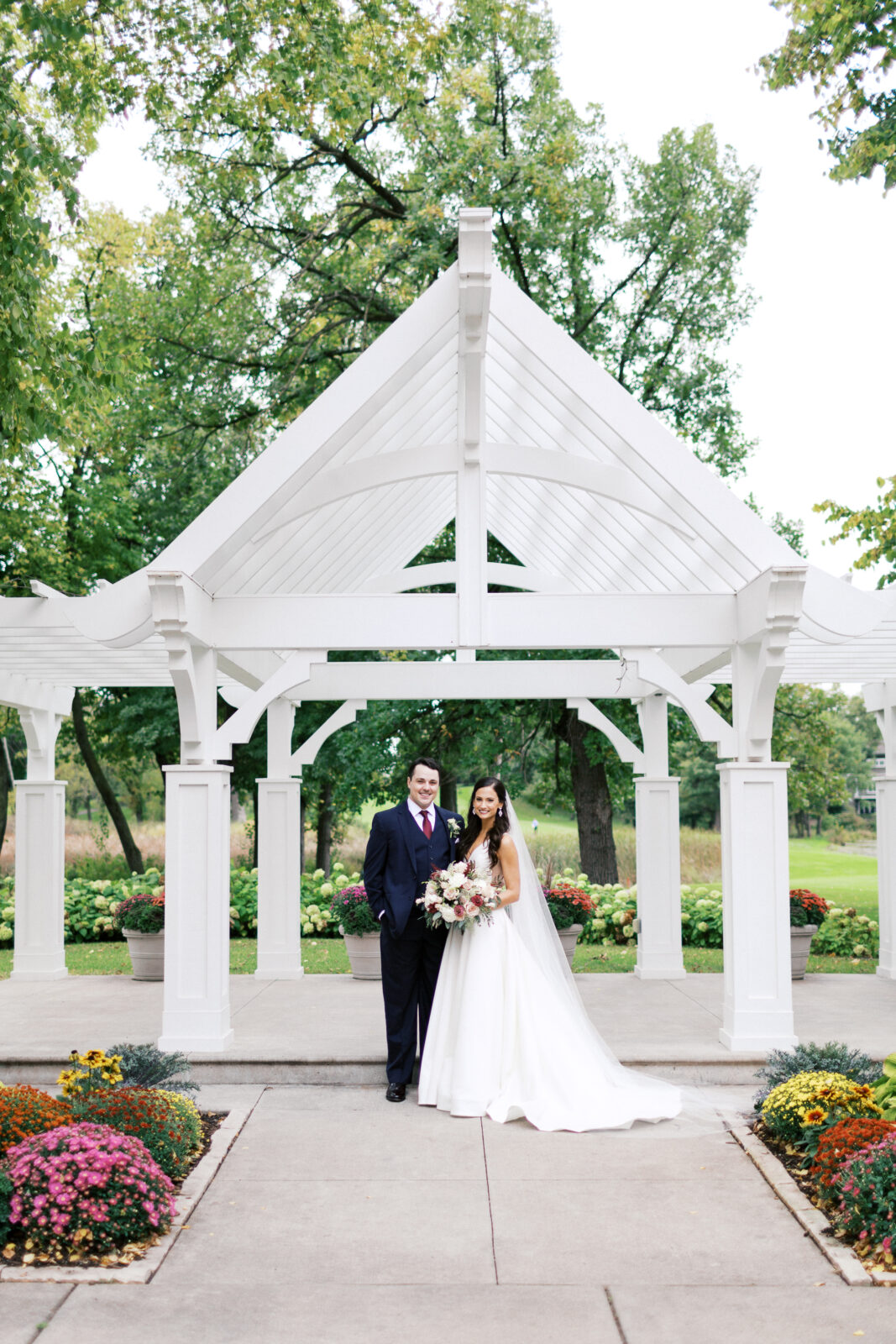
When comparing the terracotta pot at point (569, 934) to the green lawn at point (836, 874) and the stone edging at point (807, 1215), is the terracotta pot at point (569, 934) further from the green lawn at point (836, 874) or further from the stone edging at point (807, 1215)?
the green lawn at point (836, 874)

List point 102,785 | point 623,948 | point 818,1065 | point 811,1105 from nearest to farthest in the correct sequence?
point 811,1105 < point 818,1065 < point 623,948 < point 102,785

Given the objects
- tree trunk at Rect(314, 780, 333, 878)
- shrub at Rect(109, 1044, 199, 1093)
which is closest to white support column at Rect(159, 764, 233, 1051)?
shrub at Rect(109, 1044, 199, 1093)

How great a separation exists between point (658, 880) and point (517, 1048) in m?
4.78

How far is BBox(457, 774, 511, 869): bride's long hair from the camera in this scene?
684 centimetres

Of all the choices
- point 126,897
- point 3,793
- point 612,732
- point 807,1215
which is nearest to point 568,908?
point 612,732

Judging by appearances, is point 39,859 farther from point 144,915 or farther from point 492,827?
point 492,827

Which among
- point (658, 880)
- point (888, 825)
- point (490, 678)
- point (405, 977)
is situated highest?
point (490, 678)

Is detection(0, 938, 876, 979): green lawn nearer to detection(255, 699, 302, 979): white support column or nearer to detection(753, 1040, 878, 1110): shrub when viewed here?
detection(255, 699, 302, 979): white support column

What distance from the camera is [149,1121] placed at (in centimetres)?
514

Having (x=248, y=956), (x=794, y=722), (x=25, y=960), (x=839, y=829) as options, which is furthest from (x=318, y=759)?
(x=839, y=829)

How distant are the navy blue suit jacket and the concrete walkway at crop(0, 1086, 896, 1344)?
135 cm

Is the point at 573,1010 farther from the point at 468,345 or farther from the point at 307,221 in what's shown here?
the point at 307,221

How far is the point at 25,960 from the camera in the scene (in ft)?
37.9

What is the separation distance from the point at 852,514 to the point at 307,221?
10.2 metres
